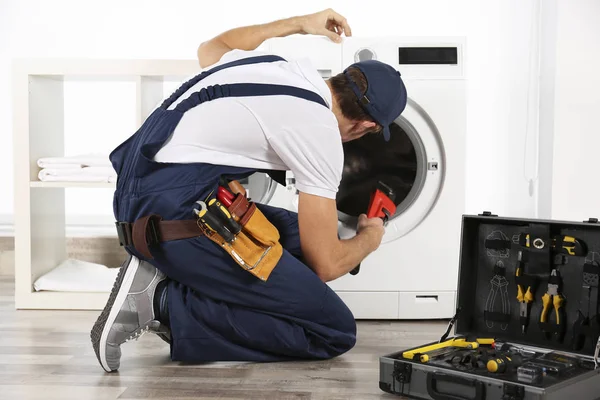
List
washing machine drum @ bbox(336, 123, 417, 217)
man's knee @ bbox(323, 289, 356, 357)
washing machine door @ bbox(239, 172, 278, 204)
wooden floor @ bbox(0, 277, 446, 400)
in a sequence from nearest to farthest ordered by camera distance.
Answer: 1. wooden floor @ bbox(0, 277, 446, 400)
2. man's knee @ bbox(323, 289, 356, 357)
3. washing machine drum @ bbox(336, 123, 417, 217)
4. washing machine door @ bbox(239, 172, 278, 204)

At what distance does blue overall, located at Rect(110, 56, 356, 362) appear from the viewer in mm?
2242

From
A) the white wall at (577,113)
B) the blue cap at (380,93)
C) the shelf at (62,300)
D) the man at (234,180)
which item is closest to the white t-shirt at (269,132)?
the man at (234,180)

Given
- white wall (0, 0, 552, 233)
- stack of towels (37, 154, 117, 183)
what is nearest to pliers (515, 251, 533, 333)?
white wall (0, 0, 552, 233)

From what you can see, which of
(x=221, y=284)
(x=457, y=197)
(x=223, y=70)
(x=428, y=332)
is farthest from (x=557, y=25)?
(x=221, y=284)

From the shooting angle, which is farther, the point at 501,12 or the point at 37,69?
the point at 501,12

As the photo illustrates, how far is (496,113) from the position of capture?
3.84 m

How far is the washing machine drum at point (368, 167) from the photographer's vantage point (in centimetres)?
298

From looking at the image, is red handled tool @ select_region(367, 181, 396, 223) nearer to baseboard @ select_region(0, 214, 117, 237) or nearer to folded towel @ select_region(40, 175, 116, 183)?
folded towel @ select_region(40, 175, 116, 183)

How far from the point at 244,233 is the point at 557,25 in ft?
5.81

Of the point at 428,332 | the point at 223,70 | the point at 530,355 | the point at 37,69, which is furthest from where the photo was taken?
the point at 37,69

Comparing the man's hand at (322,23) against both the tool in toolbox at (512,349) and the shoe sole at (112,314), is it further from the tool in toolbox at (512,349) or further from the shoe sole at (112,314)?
the tool in toolbox at (512,349)

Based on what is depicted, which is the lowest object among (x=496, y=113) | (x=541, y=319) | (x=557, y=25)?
(x=541, y=319)

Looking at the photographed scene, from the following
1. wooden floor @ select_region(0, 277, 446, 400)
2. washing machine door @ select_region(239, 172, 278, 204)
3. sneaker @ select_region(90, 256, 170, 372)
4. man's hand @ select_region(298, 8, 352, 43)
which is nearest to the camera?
wooden floor @ select_region(0, 277, 446, 400)

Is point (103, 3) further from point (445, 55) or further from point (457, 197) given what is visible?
point (457, 197)
